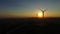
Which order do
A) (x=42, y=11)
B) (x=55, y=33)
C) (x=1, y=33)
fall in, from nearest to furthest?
(x=55, y=33) < (x=1, y=33) < (x=42, y=11)

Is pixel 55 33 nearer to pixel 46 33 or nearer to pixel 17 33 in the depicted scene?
pixel 46 33

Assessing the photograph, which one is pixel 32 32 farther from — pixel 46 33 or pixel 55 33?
pixel 55 33

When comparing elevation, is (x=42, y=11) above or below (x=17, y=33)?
above

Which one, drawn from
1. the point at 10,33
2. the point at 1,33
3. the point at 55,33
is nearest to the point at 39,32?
the point at 55,33

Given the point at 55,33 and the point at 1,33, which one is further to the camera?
the point at 1,33

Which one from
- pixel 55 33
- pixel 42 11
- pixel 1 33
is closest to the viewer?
pixel 55 33

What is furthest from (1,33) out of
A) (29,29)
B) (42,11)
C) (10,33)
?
(42,11)

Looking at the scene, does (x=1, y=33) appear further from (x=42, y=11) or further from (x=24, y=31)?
(x=42, y=11)

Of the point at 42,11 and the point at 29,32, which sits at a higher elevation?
the point at 42,11

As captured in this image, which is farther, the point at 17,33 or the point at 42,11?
the point at 42,11
